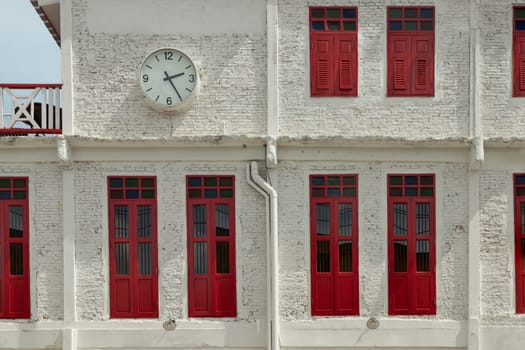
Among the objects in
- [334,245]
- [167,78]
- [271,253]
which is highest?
[167,78]

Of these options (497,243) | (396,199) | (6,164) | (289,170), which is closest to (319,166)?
(289,170)

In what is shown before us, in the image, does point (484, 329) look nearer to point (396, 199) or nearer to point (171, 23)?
point (396, 199)

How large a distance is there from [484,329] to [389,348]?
1.82 m

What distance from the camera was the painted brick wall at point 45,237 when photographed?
11.8 m

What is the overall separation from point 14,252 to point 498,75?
9.76m

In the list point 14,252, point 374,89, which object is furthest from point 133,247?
point 374,89

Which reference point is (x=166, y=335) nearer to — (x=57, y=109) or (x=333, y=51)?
(x=57, y=109)

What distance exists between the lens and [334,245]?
11844mm

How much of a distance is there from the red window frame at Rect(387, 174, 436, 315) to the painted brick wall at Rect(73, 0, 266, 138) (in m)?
3.07

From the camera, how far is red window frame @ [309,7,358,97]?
38.9 ft

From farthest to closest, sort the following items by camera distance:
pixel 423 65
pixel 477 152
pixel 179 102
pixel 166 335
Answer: pixel 423 65 < pixel 166 335 < pixel 179 102 < pixel 477 152

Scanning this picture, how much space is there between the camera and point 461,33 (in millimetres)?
11898

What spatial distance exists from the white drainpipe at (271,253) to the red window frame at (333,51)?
77.0 inches

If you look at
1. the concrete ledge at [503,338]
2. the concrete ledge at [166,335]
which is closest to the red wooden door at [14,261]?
the concrete ledge at [166,335]
